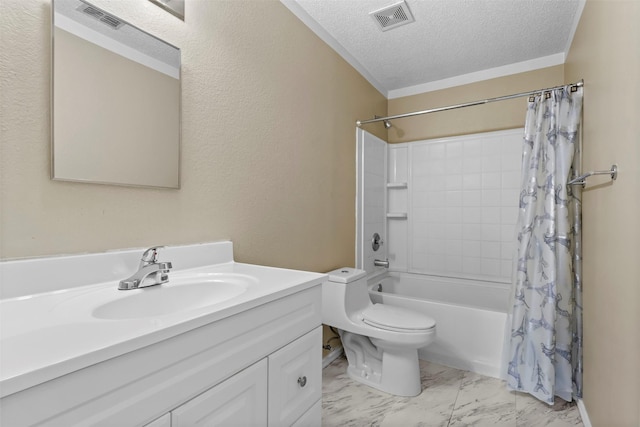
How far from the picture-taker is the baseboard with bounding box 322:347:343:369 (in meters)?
2.17

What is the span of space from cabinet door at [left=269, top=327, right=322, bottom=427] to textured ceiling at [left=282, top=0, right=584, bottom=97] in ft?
6.14

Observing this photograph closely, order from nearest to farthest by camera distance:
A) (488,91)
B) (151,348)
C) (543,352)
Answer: (151,348) < (543,352) < (488,91)

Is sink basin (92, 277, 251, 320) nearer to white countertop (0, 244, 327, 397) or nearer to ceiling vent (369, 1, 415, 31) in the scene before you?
white countertop (0, 244, 327, 397)

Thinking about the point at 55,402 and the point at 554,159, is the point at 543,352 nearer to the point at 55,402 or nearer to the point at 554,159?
the point at 554,159

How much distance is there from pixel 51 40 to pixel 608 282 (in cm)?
220

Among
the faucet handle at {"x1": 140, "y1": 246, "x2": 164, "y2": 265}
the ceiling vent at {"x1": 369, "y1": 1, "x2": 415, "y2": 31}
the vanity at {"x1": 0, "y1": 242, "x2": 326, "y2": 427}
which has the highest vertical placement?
the ceiling vent at {"x1": 369, "y1": 1, "x2": 415, "y2": 31}

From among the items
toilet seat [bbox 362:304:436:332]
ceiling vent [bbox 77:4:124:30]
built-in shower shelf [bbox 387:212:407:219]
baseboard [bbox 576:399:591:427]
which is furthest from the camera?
built-in shower shelf [bbox 387:212:407:219]

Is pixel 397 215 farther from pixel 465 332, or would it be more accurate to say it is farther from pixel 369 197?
pixel 465 332

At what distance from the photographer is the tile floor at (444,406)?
1624 mm

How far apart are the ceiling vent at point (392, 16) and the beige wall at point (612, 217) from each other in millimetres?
941

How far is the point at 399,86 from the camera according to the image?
310cm

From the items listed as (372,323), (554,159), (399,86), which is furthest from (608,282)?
(399,86)

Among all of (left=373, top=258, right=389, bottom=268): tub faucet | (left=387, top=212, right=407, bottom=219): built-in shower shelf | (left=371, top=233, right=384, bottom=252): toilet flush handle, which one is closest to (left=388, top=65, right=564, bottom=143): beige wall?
(left=387, top=212, right=407, bottom=219): built-in shower shelf


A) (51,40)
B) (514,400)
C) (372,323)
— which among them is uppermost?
(51,40)
